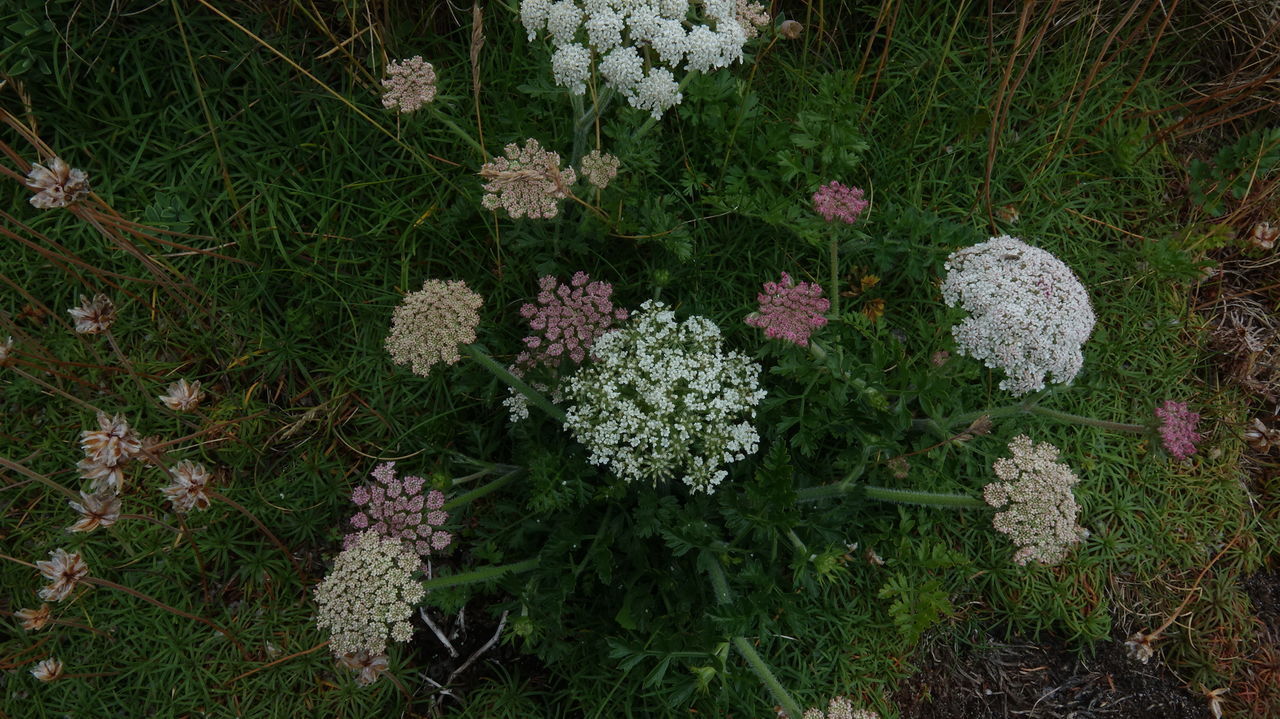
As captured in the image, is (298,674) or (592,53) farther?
(298,674)

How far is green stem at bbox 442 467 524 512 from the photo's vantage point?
3802mm

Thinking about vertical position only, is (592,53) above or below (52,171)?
above

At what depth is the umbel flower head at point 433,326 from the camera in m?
3.36

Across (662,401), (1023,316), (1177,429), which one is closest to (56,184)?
(662,401)

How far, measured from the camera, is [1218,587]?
15.9 feet

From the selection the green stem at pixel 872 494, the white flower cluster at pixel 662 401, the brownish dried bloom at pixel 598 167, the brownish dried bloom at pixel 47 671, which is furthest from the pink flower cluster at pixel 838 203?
the brownish dried bloom at pixel 47 671

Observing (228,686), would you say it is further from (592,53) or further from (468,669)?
(592,53)

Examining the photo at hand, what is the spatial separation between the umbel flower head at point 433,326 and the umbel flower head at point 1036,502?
8.40 ft

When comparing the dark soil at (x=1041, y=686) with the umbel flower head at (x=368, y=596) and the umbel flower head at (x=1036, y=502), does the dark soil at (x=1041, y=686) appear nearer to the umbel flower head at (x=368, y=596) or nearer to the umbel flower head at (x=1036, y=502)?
the umbel flower head at (x=1036, y=502)

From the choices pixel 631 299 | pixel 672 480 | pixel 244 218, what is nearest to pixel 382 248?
pixel 244 218

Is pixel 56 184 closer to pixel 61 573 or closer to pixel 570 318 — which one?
pixel 61 573

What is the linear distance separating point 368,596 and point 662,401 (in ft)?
5.08

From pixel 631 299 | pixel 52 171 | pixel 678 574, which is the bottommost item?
pixel 678 574

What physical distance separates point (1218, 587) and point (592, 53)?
5165 millimetres
